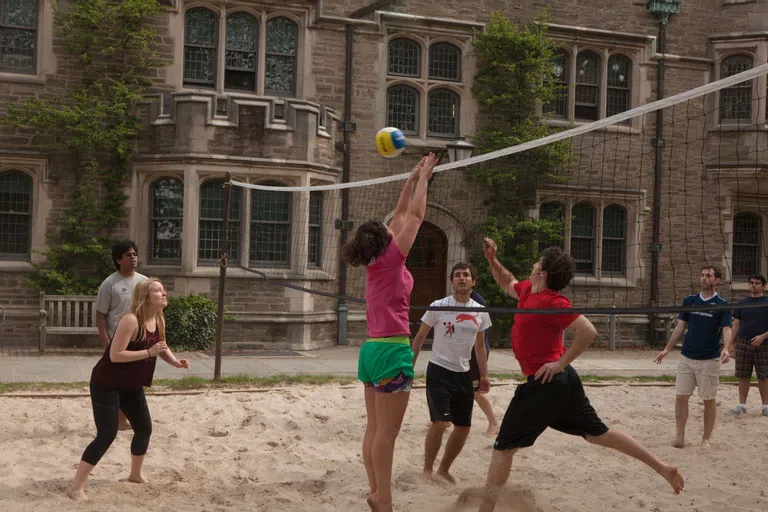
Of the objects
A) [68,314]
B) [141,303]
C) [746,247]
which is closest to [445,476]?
[141,303]

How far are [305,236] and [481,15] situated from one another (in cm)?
599

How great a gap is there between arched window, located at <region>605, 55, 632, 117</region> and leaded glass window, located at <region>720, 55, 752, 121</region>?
2.10 m

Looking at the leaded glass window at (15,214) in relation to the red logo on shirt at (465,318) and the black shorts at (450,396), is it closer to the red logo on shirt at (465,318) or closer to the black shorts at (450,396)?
the red logo on shirt at (465,318)

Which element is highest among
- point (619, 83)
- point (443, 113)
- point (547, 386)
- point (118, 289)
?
point (619, 83)

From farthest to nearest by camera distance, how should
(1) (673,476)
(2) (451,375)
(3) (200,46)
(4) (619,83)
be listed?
(4) (619,83) < (3) (200,46) < (2) (451,375) < (1) (673,476)

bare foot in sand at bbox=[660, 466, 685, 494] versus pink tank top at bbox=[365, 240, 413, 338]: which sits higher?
pink tank top at bbox=[365, 240, 413, 338]

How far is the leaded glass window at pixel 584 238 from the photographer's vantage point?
64.5ft

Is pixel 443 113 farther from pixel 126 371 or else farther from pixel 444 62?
pixel 126 371

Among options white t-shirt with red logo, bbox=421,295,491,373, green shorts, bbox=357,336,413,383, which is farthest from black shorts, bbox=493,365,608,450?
white t-shirt with red logo, bbox=421,295,491,373

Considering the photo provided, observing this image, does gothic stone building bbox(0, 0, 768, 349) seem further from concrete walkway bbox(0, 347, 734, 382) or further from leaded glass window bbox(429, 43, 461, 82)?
concrete walkway bbox(0, 347, 734, 382)

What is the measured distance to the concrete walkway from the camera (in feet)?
40.7

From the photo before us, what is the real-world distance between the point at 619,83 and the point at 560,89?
4.93ft

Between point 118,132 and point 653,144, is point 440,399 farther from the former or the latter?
point 653,144

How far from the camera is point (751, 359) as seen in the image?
35.6ft
